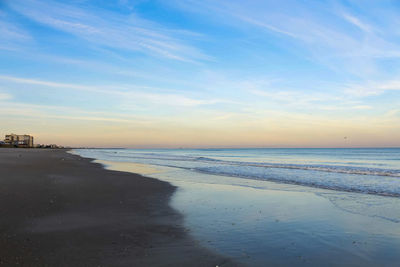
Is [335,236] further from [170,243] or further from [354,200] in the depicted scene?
[354,200]

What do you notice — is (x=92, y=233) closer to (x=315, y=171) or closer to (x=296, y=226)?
(x=296, y=226)

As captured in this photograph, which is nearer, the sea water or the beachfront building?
the sea water

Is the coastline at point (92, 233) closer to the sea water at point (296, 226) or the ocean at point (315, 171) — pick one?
the sea water at point (296, 226)

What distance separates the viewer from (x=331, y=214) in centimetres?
1013

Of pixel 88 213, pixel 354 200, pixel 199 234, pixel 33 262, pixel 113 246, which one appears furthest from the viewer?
pixel 354 200

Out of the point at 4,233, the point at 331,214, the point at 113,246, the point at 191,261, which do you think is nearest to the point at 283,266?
the point at 191,261

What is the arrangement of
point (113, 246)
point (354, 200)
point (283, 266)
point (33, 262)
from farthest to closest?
1. point (354, 200)
2. point (113, 246)
3. point (283, 266)
4. point (33, 262)

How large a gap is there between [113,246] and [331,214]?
747cm

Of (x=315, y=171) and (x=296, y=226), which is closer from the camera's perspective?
(x=296, y=226)

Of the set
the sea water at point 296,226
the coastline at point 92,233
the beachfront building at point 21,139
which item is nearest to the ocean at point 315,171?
the sea water at point 296,226

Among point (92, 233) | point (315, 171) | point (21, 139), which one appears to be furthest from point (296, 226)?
point (21, 139)

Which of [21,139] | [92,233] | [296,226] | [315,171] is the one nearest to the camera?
[92,233]

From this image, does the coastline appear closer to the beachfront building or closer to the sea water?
the sea water

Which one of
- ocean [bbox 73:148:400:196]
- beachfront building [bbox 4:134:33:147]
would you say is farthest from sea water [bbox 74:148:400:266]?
beachfront building [bbox 4:134:33:147]
